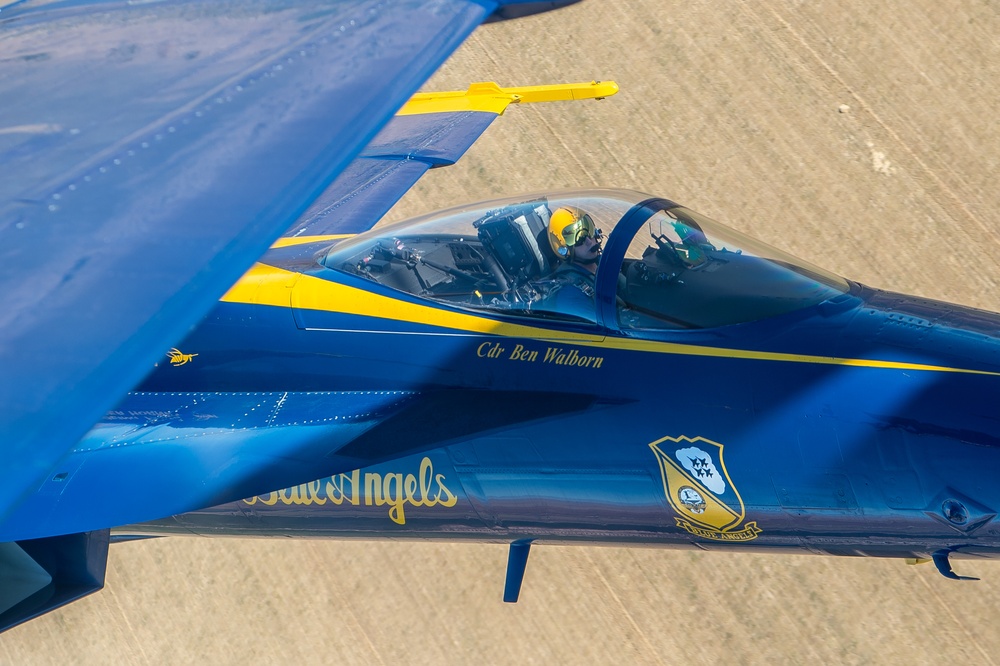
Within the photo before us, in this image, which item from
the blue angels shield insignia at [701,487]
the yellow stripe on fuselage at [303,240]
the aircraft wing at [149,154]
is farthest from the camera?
the yellow stripe on fuselage at [303,240]

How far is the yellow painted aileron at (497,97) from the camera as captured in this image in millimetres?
7781

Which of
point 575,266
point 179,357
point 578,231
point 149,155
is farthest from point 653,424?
point 179,357

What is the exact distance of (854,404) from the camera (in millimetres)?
4348

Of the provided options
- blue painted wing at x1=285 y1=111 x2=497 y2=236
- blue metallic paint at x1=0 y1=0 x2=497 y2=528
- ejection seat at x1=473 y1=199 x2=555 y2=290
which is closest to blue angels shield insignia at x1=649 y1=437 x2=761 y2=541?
ejection seat at x1=473 y1=199 x2=555 y2=290

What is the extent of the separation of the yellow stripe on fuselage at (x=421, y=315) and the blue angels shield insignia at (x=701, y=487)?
1.58 feet

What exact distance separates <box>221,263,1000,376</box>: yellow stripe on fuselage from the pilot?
0.15 m

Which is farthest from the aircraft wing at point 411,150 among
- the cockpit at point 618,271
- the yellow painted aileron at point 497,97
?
the cockpit at point 618,271

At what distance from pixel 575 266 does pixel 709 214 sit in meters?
3.96

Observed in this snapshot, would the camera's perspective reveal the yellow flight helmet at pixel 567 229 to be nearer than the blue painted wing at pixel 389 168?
Yes

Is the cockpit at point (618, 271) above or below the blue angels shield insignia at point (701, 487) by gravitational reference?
above

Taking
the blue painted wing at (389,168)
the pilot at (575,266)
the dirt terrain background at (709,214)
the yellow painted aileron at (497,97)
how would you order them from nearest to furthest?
the pilot at (575,266), the dirt terrain background at (709,214), the blue painted wing at (389,168), the yellow painted aileron at (497,97)

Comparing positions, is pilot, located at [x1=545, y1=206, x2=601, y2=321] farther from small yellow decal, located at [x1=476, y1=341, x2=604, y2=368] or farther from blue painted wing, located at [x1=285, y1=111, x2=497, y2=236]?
blue painted wing, located at [x1=285, y1=111, x2=497, y2=236]

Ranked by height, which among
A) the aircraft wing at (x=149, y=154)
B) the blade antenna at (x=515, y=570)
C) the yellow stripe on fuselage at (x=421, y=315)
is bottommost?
the blade antenna at (x=515, y=570)

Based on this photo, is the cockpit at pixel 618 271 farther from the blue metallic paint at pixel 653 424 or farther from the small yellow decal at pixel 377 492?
the small yellow decal at pixel 377 492
